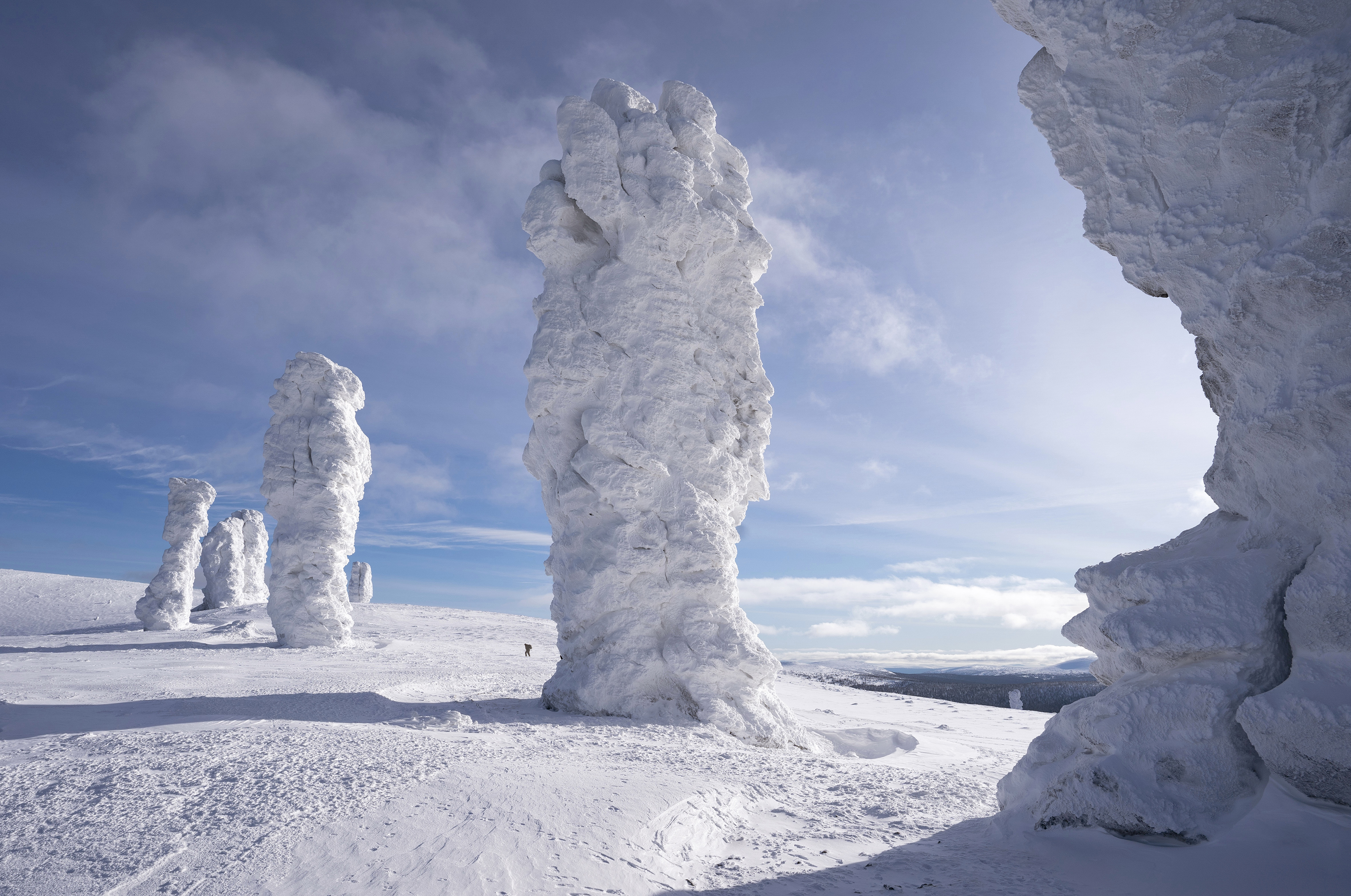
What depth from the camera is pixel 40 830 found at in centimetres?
332

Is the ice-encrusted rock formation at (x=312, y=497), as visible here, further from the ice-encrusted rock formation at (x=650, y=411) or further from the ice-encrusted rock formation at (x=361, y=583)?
the ice-encrusted rock formation at (x=361, y=583)

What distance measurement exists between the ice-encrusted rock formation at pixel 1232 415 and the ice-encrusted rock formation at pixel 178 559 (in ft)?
83.3

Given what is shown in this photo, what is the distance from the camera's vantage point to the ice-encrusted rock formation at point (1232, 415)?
314 centimetres

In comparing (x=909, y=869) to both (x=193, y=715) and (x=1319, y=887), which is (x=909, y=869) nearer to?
(x=1319, y=887)

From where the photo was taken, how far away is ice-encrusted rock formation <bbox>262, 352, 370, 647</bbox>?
16.5 metres

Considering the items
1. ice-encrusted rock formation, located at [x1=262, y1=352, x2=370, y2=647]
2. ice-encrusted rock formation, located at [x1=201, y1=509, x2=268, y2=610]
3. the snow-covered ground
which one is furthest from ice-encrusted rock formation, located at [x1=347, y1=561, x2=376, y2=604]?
the snow-covered ground

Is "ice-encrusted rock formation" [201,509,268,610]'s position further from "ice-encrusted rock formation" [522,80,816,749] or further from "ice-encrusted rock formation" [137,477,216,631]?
"ice-encrusted rock formation" [522,80,816,749]

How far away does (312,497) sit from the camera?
55.8 feet

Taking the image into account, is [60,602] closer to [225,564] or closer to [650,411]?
[225,564]

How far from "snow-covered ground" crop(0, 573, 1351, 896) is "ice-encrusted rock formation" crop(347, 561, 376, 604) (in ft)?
90.8

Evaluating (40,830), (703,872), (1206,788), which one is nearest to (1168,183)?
(1206,788)

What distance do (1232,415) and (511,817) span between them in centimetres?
450

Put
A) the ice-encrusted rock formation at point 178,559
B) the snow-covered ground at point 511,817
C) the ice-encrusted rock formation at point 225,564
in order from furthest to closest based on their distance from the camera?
the ice-encrusted rock formation at point 225,564, the ice-encrusted rock formation at point 178,559, the snow-covered ground at point 511,817

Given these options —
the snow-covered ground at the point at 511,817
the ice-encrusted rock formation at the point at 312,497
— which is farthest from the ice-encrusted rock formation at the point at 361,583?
the snow-covered ground at the point at 511,817
